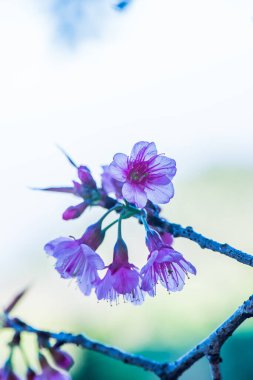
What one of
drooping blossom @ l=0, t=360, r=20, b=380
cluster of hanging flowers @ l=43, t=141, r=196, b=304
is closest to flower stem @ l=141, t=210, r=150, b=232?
cluster of hanging flowers @ l=43, t=141, r=196, b=304

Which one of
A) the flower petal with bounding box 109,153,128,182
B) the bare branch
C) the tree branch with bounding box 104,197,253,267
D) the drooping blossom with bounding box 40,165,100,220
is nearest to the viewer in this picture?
the tree branch with bounding box 104,197,253,267

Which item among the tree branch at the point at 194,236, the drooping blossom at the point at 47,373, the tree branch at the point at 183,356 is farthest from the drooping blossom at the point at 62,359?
the tree branch at the point at 194,236

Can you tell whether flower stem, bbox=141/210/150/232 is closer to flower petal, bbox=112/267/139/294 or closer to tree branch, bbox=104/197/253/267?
tree branch, bbox=104/197/253/267

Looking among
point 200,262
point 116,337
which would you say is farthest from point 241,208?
point 116,337

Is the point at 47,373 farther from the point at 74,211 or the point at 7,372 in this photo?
the point at 74,211

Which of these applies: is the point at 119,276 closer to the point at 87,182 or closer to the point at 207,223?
the point at 87,182

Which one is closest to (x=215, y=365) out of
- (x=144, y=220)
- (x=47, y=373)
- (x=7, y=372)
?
(x=144, y=220)
